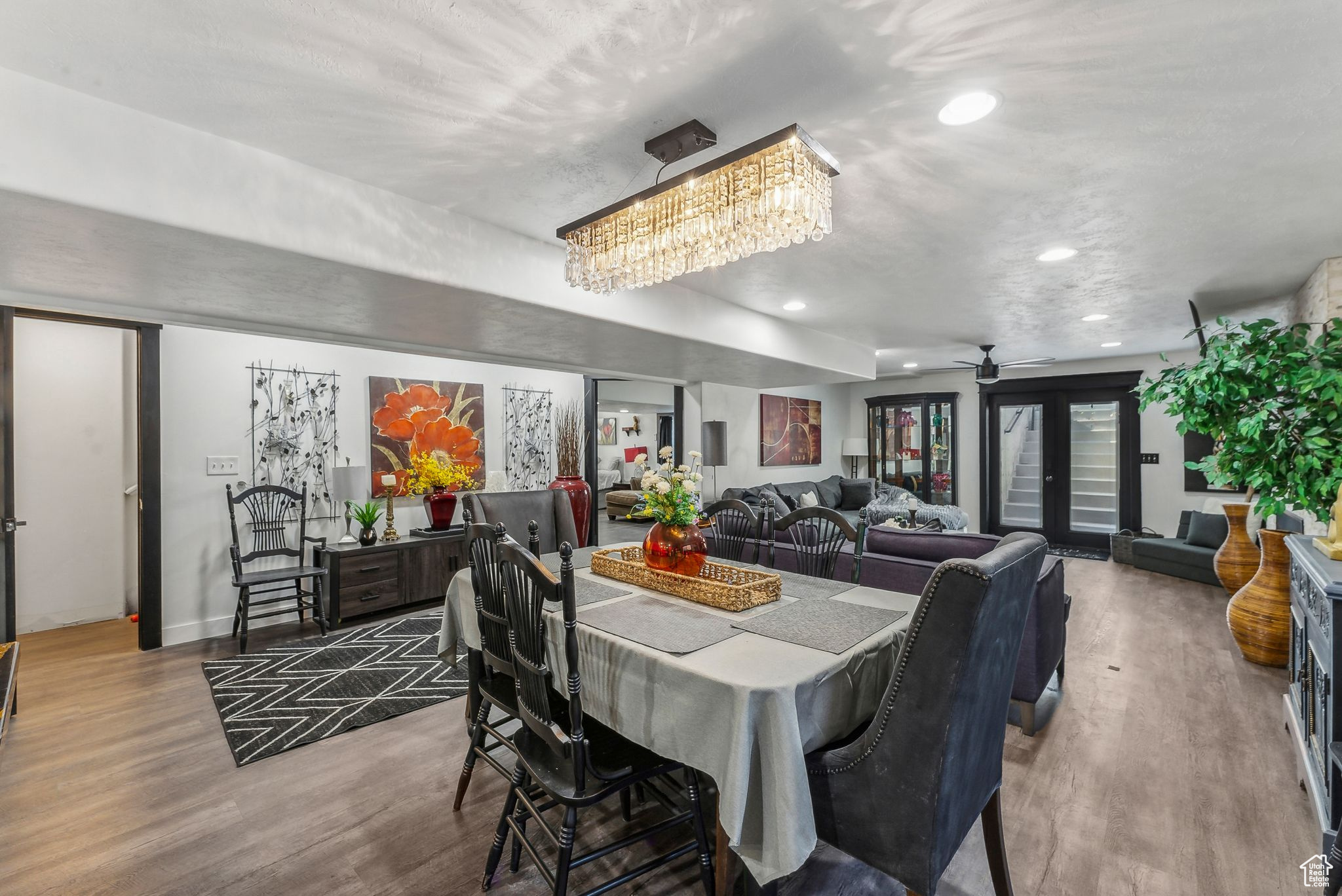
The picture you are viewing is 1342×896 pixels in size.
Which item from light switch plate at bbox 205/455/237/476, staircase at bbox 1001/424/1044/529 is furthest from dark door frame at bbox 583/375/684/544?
staircase at bbox 1001/424/1044/529

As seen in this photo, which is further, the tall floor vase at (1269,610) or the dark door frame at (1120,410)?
the dark door frame at (1120,410)

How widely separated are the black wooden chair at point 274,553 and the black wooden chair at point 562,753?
9.75 ft

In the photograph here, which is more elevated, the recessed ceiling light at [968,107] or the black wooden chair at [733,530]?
the recessed ceiling light at [968,107]

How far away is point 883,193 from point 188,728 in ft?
12.7

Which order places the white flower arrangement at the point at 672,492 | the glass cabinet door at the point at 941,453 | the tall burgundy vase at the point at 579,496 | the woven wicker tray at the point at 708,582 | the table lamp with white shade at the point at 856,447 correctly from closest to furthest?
the woven wicker tray at the point at 708,582
the white flower arrangement at the point at 672,492
the tall burgundy vase at the point at 579,496
the glass cabinet door at the point at 941,453
the table lamp with white shade at the point at 856,447

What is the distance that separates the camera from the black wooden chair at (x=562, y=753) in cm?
152

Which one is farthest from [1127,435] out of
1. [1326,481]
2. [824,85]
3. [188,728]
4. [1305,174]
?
[188,728]

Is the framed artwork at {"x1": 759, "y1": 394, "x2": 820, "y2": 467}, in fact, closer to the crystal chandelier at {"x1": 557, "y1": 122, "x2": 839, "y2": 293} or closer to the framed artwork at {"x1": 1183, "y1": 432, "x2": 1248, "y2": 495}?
the framed artwork at {"x1": 1183, "y1": 432, "x2": 1248, "y2": 495}

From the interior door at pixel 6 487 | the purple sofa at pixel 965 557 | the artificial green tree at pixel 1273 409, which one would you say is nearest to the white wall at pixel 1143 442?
the artificial green tree at pixel 1273 409

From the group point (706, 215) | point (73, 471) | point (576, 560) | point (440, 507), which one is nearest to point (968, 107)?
point (706, 215)

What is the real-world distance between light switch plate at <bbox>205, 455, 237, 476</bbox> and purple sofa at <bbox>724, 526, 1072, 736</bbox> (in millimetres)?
3364

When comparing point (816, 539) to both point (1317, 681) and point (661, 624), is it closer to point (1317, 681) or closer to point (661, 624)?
point (661, 624)

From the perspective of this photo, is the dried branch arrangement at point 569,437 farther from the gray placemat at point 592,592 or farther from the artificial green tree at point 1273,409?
the artificial green tree at point 1273,409

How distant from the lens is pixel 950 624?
1.29m
